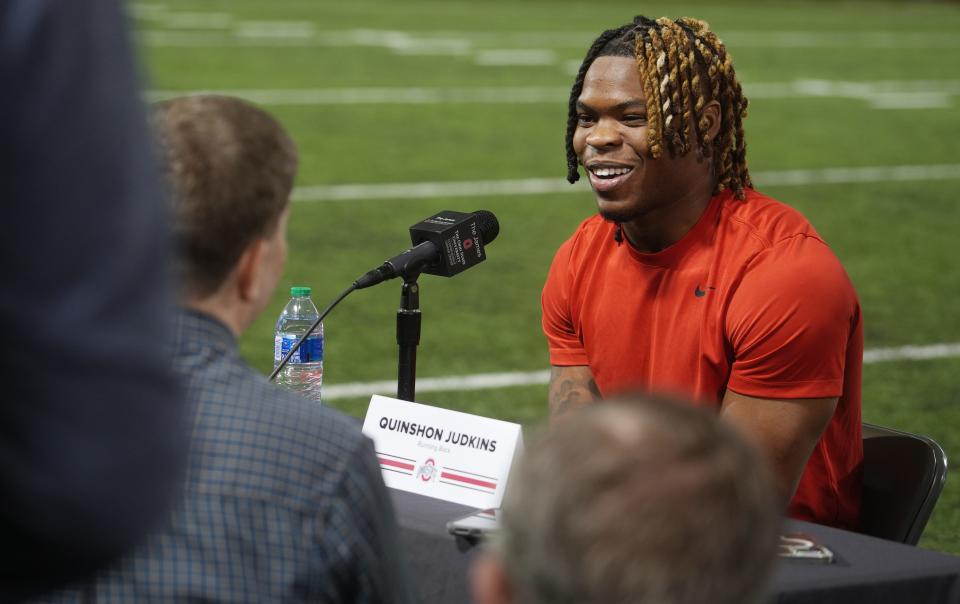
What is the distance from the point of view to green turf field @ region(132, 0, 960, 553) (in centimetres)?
685

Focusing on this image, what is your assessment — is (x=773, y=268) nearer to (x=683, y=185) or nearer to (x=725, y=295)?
(x=725, y=295)

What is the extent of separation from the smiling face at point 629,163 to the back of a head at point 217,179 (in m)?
1.75

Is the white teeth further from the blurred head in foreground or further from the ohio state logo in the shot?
the blurred head in foreground

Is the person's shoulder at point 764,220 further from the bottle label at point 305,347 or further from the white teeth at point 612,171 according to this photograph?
the bottle label at point 305,347

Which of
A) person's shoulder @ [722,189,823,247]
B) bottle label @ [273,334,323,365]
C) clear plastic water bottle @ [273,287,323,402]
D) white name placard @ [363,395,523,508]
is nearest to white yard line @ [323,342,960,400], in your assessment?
clear plastic water bottle @ [273,287,323,402]

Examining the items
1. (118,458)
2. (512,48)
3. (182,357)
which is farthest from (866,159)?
(118,458)

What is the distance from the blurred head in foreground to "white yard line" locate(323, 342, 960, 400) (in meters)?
4.28

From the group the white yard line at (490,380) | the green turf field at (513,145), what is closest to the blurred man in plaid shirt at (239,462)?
the green turf field at (513,145)

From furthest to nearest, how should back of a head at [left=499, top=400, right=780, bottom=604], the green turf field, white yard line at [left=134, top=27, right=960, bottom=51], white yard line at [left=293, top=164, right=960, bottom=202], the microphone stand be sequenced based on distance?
white yard line at [left=134, top=27, right=960, bottom=51]
white yard line at [left=293, top=164, right=960, bottom=202]
the green turf field
the microphone stand
back of a head at [left=499, top=400, right=780, bottom=604]

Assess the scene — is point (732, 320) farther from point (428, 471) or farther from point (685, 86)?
point (428, 471)

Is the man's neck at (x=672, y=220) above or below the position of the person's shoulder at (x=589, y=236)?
above

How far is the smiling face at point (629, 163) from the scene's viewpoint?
3.45 meters

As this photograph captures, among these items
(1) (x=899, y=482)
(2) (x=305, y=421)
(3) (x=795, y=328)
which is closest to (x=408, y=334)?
(3) (x=795, y=328)

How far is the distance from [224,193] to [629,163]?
1.88 metres
